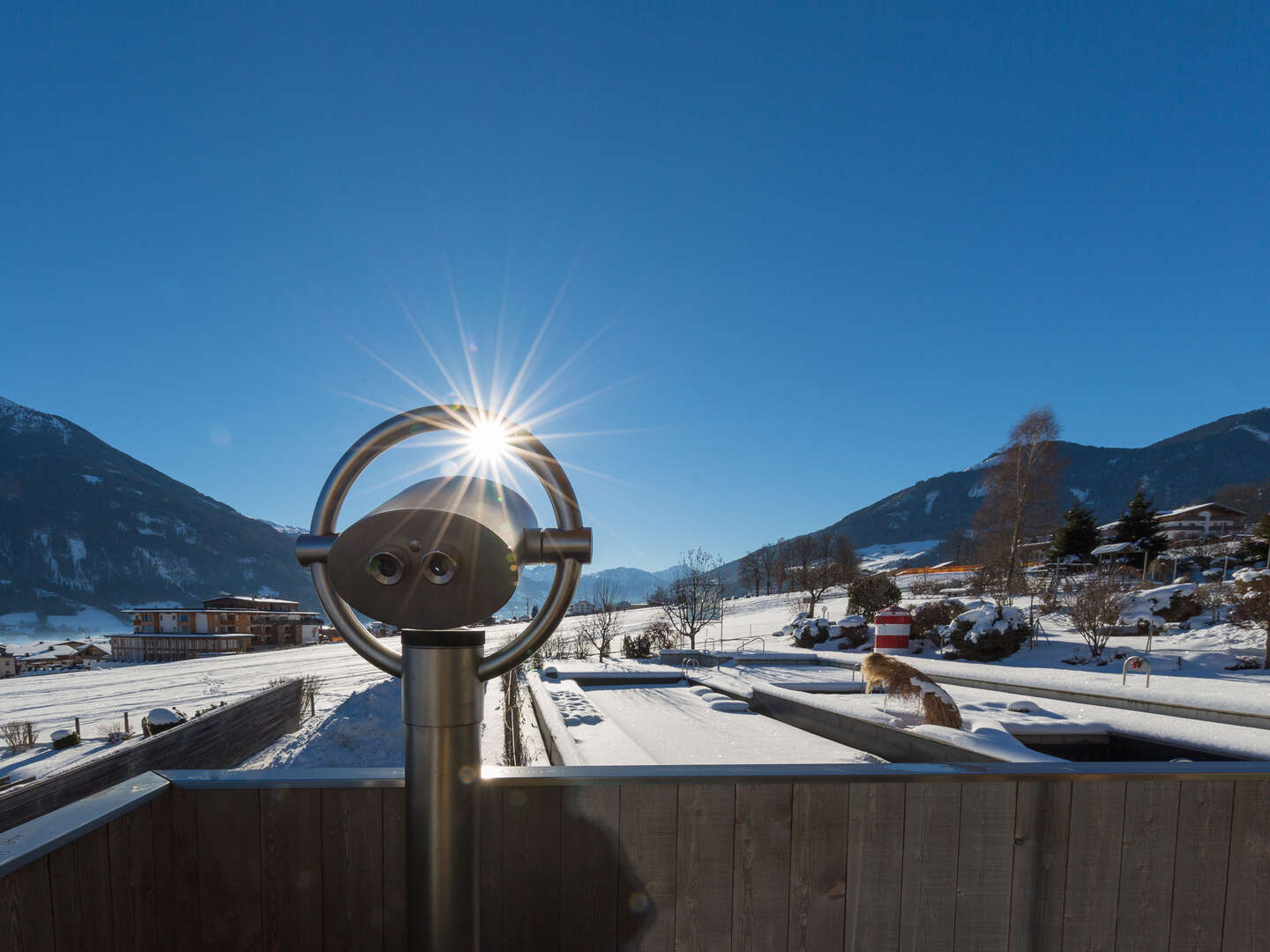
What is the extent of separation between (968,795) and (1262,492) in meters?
65.4

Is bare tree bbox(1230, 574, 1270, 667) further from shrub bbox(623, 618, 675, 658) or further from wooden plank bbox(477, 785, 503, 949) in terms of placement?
wooden plank bbox(477, 785, 503, 949)

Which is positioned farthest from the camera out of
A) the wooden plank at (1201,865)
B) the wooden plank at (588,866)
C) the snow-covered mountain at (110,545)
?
the snow-covered mountain at (110,545)

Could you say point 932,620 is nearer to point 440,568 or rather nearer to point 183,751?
point 183,751

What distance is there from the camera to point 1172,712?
22.8ft

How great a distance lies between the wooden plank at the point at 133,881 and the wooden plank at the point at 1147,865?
8.50ft

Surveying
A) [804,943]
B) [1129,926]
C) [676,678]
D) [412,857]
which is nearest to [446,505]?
[412,857]

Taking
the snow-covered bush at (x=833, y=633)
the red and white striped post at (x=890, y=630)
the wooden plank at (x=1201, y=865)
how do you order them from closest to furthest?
the wooden plank at (x=1201, y=865) → the red and white striped post at (x=890, y=630) → the snow-covered bush at (x=833, y=633)

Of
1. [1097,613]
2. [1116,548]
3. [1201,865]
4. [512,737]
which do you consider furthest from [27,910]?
[1116,548]

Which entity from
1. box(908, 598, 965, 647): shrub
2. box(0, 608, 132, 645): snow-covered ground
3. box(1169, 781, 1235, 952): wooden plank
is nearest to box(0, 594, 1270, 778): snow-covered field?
box(908, 598, 965, 647): shrub

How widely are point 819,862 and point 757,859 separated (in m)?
0.17

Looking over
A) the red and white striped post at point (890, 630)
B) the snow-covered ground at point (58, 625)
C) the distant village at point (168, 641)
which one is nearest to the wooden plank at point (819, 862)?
the red and white striped post at point (890, 630)

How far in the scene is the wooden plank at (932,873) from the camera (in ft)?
5.29

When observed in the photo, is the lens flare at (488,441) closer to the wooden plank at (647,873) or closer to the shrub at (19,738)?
the wooden plank at (647,873)

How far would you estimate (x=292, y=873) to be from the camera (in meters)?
1.54
